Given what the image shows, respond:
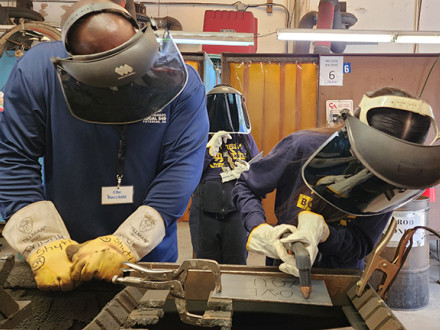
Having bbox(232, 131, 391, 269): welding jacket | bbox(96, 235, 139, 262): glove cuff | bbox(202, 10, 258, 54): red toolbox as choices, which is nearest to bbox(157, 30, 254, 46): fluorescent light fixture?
bbox(202, 10, 258, 54): red toolbox

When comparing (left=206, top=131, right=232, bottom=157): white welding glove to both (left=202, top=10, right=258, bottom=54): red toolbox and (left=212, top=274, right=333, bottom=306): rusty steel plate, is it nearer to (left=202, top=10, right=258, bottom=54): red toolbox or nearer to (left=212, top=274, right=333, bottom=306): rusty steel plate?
(left=212, top=274, right=333, bottom=306): rusty steel plate

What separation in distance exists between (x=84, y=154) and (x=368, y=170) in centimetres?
83

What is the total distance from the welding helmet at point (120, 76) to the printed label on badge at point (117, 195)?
23cm

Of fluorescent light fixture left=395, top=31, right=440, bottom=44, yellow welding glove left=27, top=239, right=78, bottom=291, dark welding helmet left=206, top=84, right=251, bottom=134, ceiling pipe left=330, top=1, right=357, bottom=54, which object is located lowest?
yellow welding glove left=27, top=239, right=78, bottom=291

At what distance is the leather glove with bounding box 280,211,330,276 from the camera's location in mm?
1049

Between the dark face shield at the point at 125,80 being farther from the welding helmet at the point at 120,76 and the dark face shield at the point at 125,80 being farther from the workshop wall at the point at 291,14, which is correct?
the workshop wall at the point at 291,14

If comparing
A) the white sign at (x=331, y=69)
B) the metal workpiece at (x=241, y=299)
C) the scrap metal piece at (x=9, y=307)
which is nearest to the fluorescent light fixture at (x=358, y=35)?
the white sign at (x=331, y=69)

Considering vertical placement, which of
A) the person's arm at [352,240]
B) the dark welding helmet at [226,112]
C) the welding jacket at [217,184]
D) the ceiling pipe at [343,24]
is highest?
the ceiling pipe at [343,24]

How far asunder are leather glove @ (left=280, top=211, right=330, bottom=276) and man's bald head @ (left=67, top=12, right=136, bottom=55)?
0.73 meters

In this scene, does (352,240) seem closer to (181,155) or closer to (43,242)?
(181,155)

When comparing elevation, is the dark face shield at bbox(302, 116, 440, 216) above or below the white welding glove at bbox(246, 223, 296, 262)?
above

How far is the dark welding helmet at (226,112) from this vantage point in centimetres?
284

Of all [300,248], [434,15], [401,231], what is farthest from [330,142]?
[434,15]

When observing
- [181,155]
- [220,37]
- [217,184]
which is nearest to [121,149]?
[181,155]
